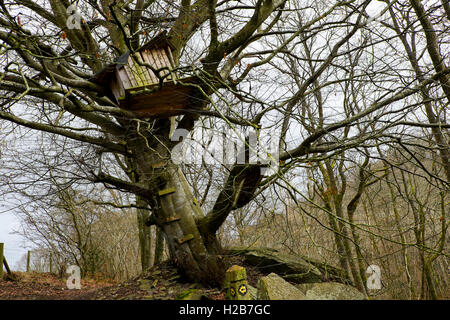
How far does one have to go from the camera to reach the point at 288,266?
226 inches

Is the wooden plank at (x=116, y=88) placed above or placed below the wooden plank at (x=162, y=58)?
below

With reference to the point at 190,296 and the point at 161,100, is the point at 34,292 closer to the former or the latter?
the point at 190,296

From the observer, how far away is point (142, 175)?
5.33 meters

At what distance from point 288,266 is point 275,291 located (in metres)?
2.49

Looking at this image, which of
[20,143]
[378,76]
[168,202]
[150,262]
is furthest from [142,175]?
[150,262]

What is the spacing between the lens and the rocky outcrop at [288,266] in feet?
18.5

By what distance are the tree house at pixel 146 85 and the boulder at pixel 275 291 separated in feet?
7.51

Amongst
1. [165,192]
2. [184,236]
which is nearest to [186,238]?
[184,236]

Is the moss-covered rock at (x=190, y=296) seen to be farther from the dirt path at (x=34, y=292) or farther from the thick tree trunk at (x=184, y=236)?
the dirt path at (x=34, y=292)

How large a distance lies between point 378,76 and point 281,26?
2713 millimetres

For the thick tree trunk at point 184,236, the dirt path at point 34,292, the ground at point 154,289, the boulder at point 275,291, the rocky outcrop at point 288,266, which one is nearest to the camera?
the boulder at point 275,291

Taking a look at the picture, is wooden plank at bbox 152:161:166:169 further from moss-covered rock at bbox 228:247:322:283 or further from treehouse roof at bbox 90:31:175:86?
moss-covered rock at bbox 228:247:322:283

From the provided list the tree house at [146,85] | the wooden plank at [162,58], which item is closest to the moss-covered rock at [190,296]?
the tree house at [146,85]
